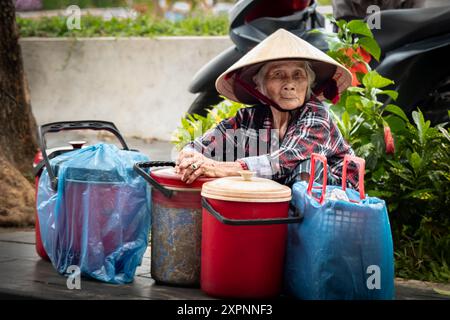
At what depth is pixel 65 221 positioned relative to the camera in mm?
3998

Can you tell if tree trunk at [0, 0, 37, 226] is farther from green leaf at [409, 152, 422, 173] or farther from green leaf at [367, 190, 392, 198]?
green leaf at [409, 152, 422, 173]

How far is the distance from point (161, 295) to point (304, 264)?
0.64 m

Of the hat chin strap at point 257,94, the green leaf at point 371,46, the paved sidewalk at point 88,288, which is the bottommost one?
the paved sidewalk at point 88,288

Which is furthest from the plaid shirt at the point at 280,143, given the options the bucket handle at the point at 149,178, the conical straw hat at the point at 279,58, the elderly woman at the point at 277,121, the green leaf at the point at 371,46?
the green leaf at the point at 371,46

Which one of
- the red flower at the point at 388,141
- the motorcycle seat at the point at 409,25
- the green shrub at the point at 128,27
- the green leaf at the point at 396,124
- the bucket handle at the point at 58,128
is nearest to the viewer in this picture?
the bucket handle at the point at 58,128

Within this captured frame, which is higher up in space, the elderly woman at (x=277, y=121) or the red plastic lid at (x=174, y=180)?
the elderly woman at (x=277, y=121)

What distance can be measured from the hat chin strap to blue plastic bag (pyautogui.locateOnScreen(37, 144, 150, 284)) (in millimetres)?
646

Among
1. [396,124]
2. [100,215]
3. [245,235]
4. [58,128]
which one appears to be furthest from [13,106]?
[245,235]

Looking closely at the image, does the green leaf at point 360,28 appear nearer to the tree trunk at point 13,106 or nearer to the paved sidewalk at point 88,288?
the paved sidewalk at point 88,288

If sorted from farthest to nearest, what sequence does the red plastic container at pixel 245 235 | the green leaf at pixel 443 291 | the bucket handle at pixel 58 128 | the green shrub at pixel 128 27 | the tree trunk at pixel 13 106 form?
the green shrub at pixel 128 27 → the tree trunk at pixel 13 106 → the bucket handle at pixel 58 128 → the green leaf at pixel 443 291 → the red plastic container at pixel 245 235

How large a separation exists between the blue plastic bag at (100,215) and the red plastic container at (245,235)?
482 millimetres

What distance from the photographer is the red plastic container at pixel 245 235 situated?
11.3ft

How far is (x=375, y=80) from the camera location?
443 cm

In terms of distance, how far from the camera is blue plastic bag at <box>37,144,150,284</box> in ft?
12.8
